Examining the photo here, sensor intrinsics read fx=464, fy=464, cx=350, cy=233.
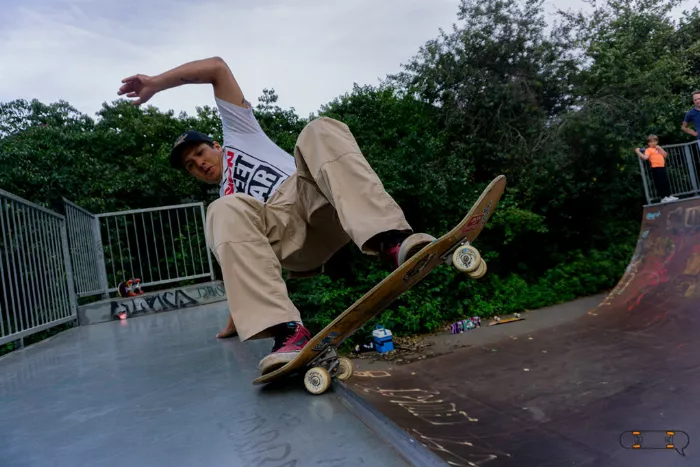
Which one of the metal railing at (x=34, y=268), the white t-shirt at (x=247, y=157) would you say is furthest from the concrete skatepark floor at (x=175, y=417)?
the metal railing at (x=34, y=268)

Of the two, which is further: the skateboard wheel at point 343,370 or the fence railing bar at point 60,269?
the fence railing bar at point 60,269

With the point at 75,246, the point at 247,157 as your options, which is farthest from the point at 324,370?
the point at 75,246

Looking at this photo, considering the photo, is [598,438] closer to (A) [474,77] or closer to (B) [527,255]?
(B) [527,255]

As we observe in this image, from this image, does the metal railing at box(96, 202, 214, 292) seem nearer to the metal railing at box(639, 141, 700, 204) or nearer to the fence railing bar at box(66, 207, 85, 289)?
the fence railing bar at box(66, 207, 85, 289)

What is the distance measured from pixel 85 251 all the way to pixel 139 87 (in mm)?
4441

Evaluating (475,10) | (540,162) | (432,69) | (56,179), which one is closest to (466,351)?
(540,162)

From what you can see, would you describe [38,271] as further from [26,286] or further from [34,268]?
[26,286]

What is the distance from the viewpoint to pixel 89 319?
5.04 meters

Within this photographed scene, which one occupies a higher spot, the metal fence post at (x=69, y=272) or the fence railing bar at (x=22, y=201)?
the fence railing bar at (x=22, y=201)

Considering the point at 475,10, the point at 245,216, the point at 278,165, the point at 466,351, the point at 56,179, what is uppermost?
the point at 475,10

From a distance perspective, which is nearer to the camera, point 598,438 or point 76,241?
point 598,438

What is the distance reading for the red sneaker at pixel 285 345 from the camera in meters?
1.64

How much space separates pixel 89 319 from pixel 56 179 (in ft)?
13.4

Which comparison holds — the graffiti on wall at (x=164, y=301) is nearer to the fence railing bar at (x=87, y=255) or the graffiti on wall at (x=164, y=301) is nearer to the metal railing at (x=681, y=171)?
the fence railing bar at (x=87, y=255)
